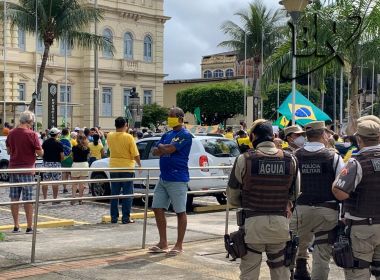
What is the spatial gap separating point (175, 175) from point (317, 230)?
225 centimetres

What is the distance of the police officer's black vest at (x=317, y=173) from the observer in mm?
6992

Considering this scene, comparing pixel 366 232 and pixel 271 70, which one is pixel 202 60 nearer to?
pixel 271 70

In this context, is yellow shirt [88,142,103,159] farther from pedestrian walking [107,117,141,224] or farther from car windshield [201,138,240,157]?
pedestrian walking [107,117,141,224]

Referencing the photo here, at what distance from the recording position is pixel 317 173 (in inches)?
276

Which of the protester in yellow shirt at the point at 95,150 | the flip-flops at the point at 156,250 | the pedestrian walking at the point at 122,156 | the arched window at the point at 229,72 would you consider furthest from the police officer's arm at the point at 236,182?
the arched window at the point at 229,72

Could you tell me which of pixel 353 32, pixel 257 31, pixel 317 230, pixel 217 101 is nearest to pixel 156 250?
pixel 317 230

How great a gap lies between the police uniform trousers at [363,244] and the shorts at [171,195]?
311 centimetres

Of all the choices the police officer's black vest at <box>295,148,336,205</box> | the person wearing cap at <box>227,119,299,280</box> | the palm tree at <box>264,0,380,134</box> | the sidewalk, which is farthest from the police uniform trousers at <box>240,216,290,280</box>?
the palm tree at <box>264,0,380,134</box>

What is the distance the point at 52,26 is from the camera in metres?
32.1

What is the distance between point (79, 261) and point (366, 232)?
3680mm

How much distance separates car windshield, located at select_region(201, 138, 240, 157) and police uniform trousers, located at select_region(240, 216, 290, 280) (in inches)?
338

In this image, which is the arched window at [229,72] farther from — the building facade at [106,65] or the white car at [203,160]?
the white car at [203,160]

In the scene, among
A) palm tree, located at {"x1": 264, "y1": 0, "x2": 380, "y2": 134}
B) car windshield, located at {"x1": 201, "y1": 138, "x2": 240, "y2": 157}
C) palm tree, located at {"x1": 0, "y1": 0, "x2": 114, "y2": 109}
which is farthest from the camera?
palm tree, located at {"x1": 0, "y1": 0, "x2": 114, "y2": 109}

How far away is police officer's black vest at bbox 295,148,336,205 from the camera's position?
6.99 meters
